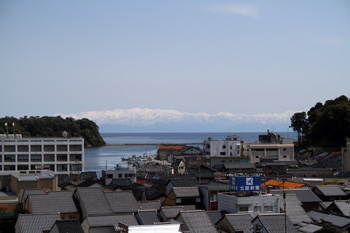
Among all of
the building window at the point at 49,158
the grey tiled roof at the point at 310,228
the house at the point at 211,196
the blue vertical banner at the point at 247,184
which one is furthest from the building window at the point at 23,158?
the grey tiled roof at the point at 310,228

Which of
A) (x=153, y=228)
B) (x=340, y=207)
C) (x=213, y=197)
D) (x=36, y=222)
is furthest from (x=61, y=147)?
(x=153, y=228)

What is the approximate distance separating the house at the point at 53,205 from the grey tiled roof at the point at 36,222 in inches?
82.0

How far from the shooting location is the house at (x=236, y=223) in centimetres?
1895

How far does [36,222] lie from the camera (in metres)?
18.5

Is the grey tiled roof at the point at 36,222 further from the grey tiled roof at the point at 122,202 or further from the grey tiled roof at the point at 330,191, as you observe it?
the grey tiled roof at the point at 330,191

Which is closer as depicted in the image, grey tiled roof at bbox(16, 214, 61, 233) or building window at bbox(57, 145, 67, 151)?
grey tiled roof at bbox(16, 214, 61, 233)

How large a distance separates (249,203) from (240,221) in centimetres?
165

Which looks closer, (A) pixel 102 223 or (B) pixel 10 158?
(A) pixel 102 223

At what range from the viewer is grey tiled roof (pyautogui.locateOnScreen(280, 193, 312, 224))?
21.1 meters

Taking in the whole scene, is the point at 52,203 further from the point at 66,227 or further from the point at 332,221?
the point at 332,221

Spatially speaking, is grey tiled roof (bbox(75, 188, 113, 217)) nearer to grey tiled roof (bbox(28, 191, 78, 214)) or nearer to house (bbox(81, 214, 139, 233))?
grey tiled roof (bbox(28, 191, 78, 214))

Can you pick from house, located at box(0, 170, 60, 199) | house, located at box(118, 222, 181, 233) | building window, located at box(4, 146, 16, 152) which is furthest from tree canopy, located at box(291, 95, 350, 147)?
house, located at box(118, 222, 181, 233)

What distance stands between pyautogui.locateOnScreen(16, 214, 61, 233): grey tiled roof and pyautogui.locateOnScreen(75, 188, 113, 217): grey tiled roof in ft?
7.45

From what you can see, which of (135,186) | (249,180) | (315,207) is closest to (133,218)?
(249,180)
